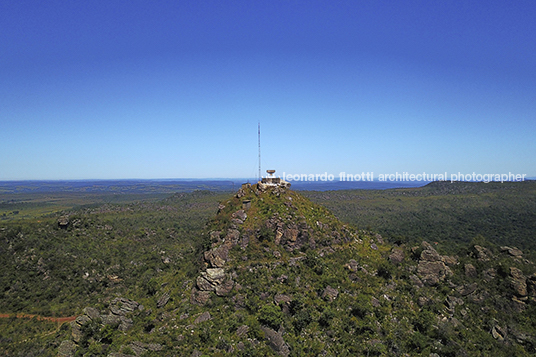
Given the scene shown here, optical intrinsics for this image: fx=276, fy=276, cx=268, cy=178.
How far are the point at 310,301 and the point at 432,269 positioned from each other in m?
23.4

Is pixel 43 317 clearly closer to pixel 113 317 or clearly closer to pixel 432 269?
pixel 113 317

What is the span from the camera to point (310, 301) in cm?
3678

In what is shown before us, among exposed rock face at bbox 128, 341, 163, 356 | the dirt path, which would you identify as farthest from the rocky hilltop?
the dirt path

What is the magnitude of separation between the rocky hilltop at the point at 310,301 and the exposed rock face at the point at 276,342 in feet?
0.37

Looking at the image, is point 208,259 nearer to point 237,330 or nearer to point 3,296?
point 237,330

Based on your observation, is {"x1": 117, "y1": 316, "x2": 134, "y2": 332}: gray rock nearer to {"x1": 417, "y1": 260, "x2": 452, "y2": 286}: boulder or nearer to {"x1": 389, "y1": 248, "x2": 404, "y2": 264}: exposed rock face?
{"x1": 389, "y1": 248, "x2": 404, "y2": 264}: exposed rock face

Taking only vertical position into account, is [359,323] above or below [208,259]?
below

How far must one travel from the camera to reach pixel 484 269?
4666cm

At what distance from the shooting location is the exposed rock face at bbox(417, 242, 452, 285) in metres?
44.3

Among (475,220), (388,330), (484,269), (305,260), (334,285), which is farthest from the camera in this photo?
(475,220)

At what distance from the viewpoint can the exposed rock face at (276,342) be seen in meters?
29.7

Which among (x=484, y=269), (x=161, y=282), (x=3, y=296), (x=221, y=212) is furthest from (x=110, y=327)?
(x=484, y=269)

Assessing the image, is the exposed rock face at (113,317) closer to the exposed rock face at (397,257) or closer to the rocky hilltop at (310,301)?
the rocky hilltop at (310,301)

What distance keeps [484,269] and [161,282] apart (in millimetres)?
55841
